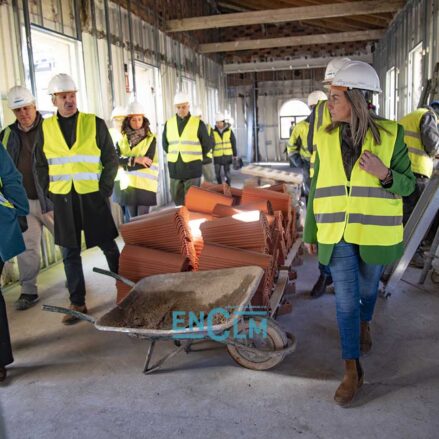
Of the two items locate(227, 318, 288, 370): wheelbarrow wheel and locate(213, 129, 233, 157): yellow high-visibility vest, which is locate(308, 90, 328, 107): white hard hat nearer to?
locate(227, 318, 288, 370): wheelbarrow wheel

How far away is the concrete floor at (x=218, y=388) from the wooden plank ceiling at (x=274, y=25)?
743cm

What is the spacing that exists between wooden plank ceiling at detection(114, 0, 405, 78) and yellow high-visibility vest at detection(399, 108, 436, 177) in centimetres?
504

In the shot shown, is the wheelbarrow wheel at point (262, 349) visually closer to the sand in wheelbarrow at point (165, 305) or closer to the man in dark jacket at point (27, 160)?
the sand in wheelbarrow at point (165, 305)

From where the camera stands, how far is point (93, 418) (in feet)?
8.90

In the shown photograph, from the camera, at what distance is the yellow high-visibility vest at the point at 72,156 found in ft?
13.2

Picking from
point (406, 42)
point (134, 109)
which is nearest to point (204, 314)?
point (134, 109)

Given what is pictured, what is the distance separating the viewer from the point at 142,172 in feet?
19.0

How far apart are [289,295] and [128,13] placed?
21.0 ft

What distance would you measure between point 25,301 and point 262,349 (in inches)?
99.5

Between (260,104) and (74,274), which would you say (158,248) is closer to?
(74,274)

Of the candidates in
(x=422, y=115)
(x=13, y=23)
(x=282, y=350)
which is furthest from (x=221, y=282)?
(x=13, y=23)

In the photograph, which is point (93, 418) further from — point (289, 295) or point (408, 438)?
point (289, 295)

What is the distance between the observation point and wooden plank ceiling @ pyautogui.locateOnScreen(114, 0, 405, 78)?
398 inches

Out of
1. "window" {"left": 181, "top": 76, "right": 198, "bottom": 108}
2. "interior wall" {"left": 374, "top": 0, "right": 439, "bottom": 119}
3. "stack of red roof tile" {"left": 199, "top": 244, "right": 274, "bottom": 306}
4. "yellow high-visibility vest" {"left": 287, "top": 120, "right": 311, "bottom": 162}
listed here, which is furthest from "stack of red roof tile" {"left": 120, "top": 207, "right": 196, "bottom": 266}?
"window" {"left": 181, "top": 76, "right": 198, "bottom": 108}
